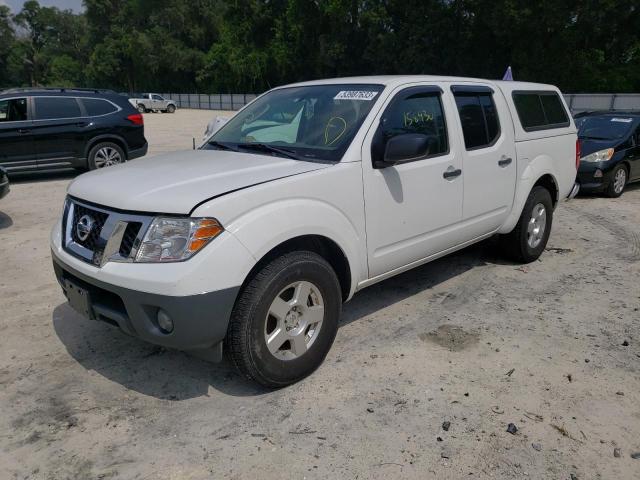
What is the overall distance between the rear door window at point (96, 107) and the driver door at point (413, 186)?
27.6 feet

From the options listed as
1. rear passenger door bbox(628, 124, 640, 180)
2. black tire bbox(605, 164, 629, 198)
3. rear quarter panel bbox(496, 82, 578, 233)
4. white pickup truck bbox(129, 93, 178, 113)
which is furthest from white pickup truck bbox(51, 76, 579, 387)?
white pickup truck bbox(129, 93, 178, 113)

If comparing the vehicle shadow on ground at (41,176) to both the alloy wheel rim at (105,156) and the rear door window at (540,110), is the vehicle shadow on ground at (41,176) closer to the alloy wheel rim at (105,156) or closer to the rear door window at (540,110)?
the alloy wheel rim at (105,156)

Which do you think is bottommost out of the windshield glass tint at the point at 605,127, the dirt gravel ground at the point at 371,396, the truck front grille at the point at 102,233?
the dirt gravel ground at the point at 371,396

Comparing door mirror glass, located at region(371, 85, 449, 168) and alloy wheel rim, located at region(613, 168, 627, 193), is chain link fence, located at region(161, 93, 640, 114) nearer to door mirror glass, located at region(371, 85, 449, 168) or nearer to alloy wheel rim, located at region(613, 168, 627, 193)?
alloy wheel rim, located at region(613, 168, 627, 193)

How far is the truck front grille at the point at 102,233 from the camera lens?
9.57 feet

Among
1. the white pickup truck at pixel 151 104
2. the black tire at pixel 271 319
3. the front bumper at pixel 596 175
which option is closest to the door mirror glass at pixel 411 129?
the black tire at pixel 271 319

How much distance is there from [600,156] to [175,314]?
871 cm

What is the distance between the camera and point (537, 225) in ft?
18.6

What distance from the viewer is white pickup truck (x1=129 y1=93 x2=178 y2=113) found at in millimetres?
41594

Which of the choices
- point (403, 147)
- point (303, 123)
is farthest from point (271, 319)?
point (303, 123)

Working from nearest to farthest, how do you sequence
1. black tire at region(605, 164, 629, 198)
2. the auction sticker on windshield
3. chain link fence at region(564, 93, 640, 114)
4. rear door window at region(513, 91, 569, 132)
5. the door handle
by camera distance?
the auction sticker on windshield
the door handle
rear door window at region(513, 91, 569, 132)
black tire at region(605, 164, 629, 198)
chain link fence at region(564, 93, 640, 114)

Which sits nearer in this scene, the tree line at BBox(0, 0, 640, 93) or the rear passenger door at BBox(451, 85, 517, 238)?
the rear passenger door at BBox(451, 85, 517, 238)

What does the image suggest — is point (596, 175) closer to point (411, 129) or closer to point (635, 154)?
point (635, 154)

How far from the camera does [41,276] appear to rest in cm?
527
